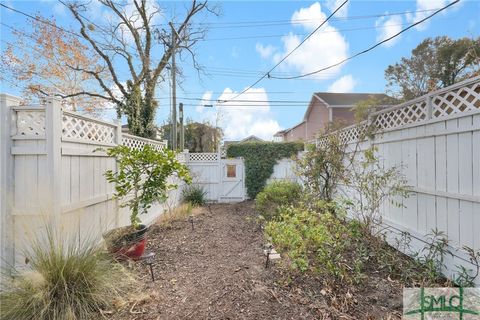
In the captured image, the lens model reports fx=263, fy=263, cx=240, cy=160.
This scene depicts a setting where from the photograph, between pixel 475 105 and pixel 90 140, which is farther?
pixel 90 140

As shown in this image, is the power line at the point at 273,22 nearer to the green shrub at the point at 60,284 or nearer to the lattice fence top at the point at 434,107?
the lattice fence top at the point at 434,107

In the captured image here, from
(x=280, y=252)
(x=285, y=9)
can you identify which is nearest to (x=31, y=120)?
(x=280, y=252)

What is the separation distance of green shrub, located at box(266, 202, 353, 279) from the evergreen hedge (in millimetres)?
5681

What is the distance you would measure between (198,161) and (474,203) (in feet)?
26.5

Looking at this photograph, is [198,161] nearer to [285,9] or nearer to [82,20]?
[285,9]

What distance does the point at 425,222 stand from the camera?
321cm

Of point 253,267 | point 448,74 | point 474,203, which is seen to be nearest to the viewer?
point 474,203

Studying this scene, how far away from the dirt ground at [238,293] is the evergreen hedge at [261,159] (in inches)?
232

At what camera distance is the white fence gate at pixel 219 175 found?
31.5ft

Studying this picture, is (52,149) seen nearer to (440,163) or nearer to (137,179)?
(137,179)

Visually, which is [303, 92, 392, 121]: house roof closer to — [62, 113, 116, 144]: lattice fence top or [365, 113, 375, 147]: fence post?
[365, 113, 375, 147]: fence post

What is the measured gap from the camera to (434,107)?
3125mm

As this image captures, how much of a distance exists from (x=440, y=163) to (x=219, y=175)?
24.2ft

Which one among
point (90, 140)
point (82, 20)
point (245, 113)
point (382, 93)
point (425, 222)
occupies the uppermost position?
point (82, 20)
